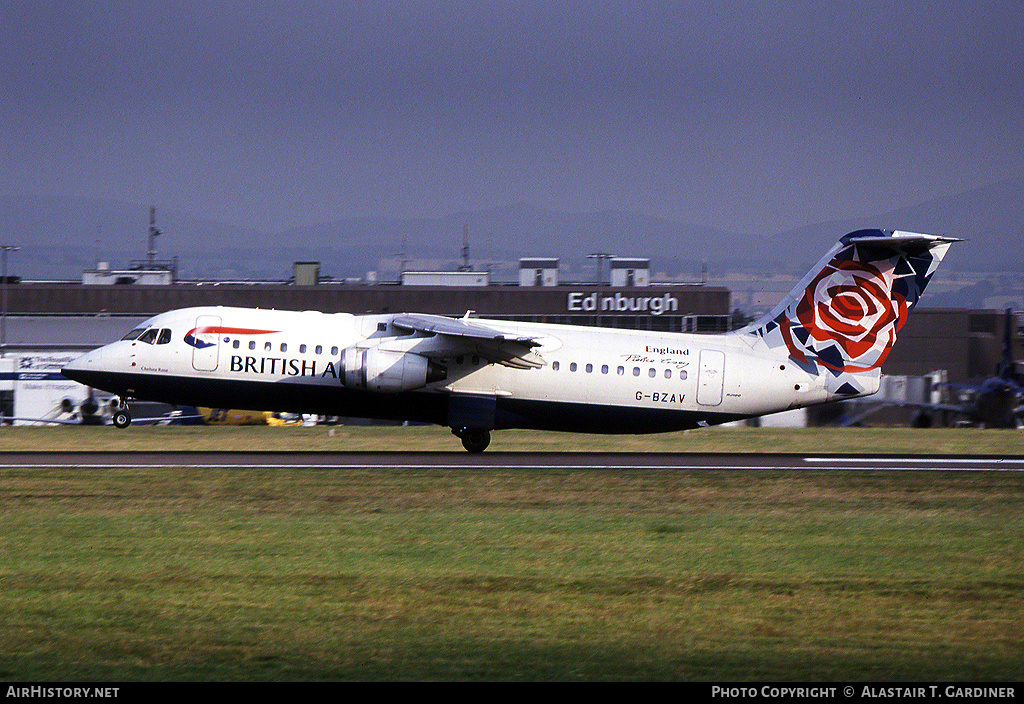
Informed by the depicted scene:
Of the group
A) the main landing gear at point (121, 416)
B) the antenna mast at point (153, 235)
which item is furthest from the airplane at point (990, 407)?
the antenna mast at point (153, 235)

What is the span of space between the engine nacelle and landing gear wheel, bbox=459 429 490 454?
2.63 metres

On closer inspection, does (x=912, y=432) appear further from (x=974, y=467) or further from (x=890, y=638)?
(x=890, y=638)

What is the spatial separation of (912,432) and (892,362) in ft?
143

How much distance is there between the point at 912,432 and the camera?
132 ft

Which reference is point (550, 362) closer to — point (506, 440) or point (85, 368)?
point (506, 440)

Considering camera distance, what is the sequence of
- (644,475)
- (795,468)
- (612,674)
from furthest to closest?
(795,468)
(644,475)
(612,674)

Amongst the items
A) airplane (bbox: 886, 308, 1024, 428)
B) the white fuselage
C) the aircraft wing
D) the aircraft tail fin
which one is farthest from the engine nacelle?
airplane (bbox: 886, 308, 1024, 428)

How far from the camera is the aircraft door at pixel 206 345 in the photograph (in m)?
27.4

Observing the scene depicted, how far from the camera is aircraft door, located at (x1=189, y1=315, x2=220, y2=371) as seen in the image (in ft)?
90.0

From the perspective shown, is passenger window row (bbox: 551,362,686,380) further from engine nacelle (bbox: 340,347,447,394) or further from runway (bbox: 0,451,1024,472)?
engine nacelle (bbox: 340,347,447,394)

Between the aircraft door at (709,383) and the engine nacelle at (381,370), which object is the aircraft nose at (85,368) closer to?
the engine nacelle at (381,370)

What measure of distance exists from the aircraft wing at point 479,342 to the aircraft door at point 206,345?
4.76 metres

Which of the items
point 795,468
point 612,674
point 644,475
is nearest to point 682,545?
point 612,674
